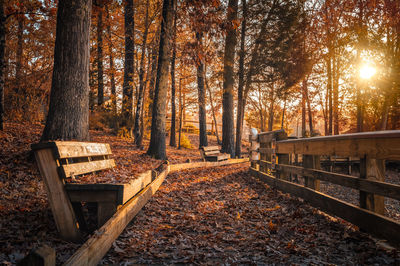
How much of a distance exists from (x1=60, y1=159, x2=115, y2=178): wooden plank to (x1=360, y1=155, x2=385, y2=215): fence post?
3.59 metres

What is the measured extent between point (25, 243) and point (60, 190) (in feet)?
2.23

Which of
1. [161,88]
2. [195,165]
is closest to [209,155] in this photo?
[195,165]

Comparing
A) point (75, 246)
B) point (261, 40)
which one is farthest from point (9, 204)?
point (261, 40)

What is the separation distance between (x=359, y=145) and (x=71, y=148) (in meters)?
3.69

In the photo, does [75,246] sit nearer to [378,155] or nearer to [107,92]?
[378,155]

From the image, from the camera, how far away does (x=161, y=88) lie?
10.4 m

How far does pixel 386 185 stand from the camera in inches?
107

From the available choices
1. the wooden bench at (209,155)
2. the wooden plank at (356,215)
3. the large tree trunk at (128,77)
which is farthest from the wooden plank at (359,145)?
the large tree trunk at (128,77)

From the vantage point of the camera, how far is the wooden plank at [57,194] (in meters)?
3.08

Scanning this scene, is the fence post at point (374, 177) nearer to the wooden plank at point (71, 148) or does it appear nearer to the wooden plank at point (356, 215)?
the wooden plank at point (356, 215)

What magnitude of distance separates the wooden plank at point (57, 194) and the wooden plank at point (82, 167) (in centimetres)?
10

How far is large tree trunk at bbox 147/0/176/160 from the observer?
10.3 m

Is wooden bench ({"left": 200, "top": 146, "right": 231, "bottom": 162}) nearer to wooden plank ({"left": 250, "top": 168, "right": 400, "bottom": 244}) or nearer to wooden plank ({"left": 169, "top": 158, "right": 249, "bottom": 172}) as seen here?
wooden plank ({"left": 169, "top": 158, "right": 249, "bottom": 172})

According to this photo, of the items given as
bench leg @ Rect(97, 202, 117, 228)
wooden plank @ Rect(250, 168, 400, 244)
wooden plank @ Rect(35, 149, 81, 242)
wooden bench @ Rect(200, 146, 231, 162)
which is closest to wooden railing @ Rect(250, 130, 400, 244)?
wooden plank @ Rect(250, 168, 400, 244)
